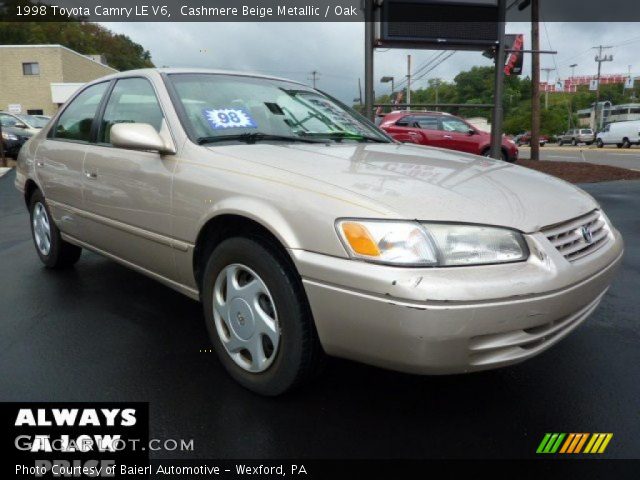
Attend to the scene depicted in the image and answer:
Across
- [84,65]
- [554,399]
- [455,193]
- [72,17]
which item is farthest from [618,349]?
[72,17]

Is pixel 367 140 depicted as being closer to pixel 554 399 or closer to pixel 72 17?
pixel 554 399

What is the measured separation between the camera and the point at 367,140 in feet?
10.9

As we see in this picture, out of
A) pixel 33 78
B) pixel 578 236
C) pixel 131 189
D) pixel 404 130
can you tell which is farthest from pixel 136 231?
pixel 33 78

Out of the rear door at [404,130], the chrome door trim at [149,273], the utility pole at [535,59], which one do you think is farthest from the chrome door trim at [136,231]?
the utility pole at [535,59]

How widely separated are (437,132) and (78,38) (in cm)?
6105

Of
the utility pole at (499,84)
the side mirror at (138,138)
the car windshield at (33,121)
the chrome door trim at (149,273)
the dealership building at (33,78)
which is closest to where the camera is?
the side mirror at (138,138)

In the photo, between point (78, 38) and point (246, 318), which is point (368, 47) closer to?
point (246, 318)

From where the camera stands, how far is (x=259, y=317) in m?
2.32

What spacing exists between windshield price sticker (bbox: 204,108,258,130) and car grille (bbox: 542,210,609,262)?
1.62 meters

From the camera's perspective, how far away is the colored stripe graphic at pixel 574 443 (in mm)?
2066

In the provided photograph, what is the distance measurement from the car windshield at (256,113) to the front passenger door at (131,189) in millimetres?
191
